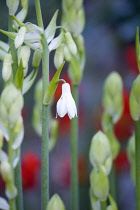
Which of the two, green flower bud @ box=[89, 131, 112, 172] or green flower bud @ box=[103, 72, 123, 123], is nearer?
green flower bud @ box=[89, 131, 112, 172]

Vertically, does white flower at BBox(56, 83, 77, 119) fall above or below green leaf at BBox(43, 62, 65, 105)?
below

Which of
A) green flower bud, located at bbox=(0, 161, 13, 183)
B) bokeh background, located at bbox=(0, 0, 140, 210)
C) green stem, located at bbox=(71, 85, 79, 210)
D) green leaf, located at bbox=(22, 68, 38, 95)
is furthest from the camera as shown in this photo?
bokeh background, located at bbox=(0, 0, 140, 210)

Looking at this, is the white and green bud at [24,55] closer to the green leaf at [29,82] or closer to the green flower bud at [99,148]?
the green leaf at [29,82]

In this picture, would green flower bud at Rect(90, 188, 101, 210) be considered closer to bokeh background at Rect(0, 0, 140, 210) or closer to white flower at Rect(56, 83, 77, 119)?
white flower at Rect(56, 83, 77, 119)

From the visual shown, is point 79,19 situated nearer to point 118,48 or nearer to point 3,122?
point 3,122

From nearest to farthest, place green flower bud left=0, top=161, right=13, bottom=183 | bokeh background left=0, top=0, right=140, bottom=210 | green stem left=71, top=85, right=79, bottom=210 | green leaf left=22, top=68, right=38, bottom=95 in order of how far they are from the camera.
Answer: green flower bud left=0, top=161, right=13, bottom=183 → green leaf left=22, top=68, right=38, bottom=95 → green stem left=71, top=85, right=79, bottom=210 → bokeh background left=0, top=0, right=140, bottom=210

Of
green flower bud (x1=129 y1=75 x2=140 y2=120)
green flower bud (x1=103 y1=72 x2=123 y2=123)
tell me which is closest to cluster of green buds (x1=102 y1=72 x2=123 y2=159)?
green flower bud (x1=103 y1=72 x2=123 y2=123)

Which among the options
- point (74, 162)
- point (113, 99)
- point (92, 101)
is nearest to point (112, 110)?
point (113, 99)
